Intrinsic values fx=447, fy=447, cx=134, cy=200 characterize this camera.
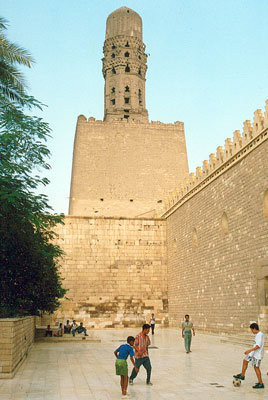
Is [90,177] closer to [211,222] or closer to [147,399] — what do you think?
[211,222]

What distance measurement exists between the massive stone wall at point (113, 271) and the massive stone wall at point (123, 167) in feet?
18.6

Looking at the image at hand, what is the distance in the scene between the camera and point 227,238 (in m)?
16.1

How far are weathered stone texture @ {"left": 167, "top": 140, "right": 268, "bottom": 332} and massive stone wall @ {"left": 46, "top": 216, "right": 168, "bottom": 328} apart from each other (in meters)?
2.21

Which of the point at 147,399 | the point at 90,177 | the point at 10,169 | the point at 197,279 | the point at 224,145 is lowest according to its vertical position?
the point at 147,399

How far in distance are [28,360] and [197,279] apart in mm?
10349

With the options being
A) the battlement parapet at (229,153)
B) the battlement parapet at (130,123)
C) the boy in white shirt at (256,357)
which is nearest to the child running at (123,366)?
the boy in white shirt at (256,357)

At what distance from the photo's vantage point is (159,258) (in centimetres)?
2423

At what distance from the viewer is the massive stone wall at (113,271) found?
23109mm

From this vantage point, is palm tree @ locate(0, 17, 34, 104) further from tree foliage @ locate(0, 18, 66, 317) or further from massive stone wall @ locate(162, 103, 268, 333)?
massive stone wall @ locate(162, 103, 268, 333)

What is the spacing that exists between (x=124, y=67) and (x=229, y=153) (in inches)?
873

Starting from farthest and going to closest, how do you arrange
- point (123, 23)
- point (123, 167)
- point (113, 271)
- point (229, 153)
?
point (123, 23) → point (123, 167) → point (113, 271) → point (229, 153)

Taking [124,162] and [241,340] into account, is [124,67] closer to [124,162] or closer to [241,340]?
[124,162]

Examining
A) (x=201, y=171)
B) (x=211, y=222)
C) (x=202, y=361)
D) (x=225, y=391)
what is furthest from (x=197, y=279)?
(x=225, y=391)

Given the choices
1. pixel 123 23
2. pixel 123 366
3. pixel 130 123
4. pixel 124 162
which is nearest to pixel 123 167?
pixel 124 162
